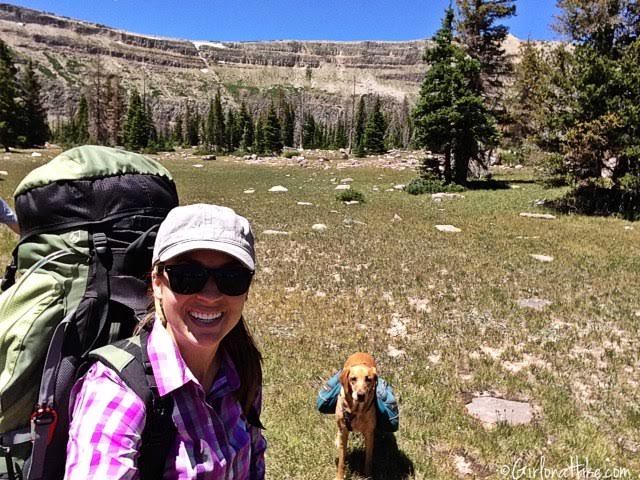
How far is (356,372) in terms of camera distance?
387 cm

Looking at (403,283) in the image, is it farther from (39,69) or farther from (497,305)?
(39,69)

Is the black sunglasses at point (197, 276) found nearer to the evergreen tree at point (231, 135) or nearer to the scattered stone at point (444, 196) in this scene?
the scattered stone at point (444, 196)

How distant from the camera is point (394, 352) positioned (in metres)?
6.30

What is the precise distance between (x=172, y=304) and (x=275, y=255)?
30.4 feet

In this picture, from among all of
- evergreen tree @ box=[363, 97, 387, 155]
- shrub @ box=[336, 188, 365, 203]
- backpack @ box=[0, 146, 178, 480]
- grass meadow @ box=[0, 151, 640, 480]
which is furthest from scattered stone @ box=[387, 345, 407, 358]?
evergreen tree @ box=[363, 97, 387, 155]

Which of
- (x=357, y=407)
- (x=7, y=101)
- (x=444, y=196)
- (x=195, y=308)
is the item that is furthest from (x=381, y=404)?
(x=7, y=101)

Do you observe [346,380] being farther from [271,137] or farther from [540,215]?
[271,137]

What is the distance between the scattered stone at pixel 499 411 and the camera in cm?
472

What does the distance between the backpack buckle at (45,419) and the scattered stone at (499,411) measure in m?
4.15

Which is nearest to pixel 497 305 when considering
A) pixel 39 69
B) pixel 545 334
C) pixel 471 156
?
pixel 545 334

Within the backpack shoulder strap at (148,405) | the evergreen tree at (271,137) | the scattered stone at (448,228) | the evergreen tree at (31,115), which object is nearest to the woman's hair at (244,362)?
the backpack shoulder strap at (148,405)

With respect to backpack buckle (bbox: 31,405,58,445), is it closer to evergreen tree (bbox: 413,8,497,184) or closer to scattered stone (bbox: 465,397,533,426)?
scattered stone (bbox: 465,397,533,426)

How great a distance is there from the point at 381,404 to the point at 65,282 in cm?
292

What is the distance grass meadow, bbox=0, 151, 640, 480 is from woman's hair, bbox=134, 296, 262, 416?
217cm
